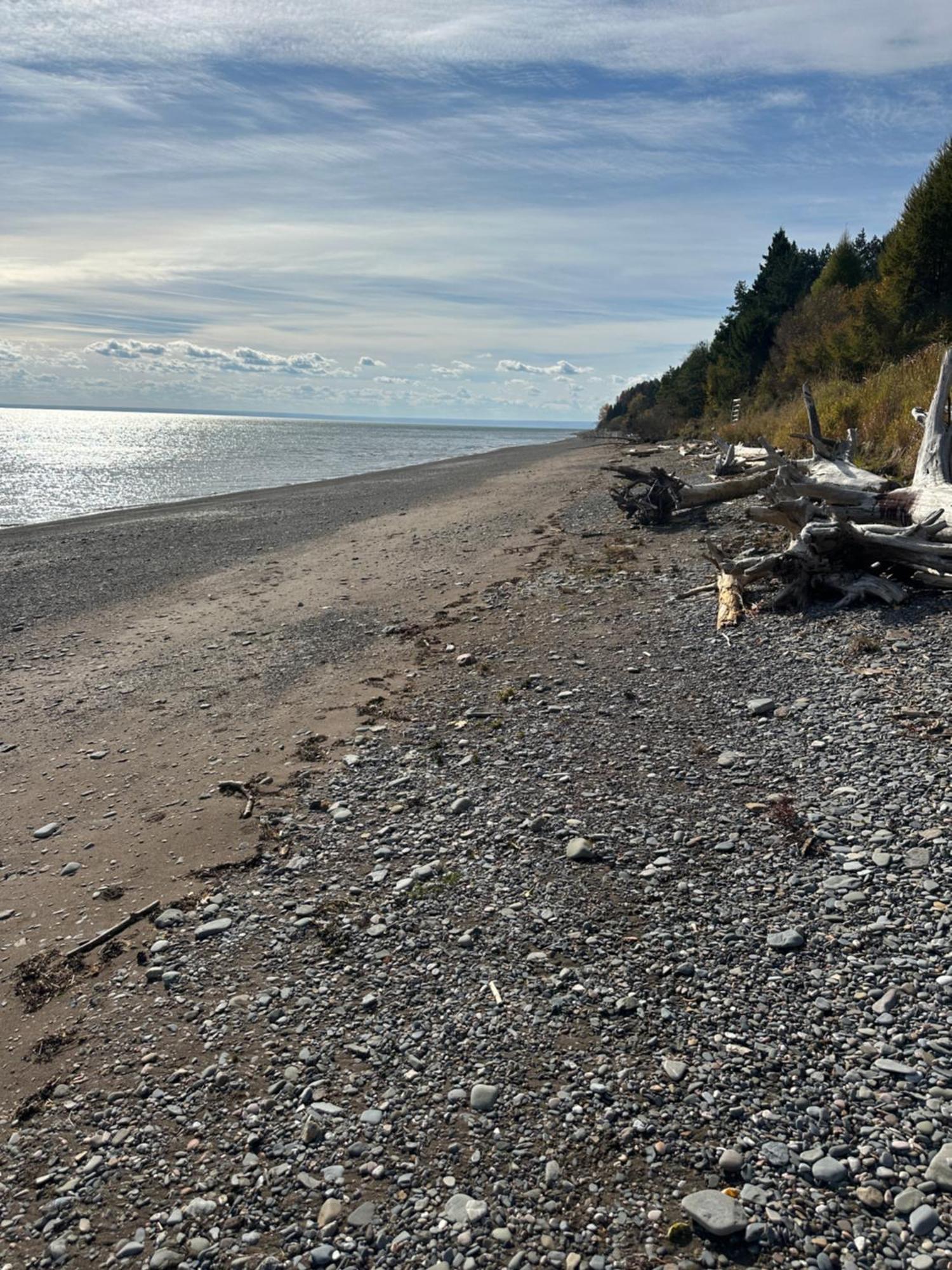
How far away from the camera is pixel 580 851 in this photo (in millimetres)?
6051

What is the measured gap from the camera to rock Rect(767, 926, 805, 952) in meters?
4.81

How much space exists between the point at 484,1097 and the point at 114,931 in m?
3.10

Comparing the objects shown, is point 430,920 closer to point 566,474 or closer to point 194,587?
point 194,587

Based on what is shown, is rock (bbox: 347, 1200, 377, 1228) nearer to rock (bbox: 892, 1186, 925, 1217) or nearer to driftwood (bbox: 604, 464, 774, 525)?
rock (bbox: 892, 1186, 925, 1217)

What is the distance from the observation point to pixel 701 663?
9.52 m

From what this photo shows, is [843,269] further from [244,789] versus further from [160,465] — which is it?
[244,789]

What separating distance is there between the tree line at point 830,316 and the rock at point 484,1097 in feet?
101

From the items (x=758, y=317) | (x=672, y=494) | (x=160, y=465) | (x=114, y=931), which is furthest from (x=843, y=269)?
(x=114, y=931)

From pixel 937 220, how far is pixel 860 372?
6132 mm

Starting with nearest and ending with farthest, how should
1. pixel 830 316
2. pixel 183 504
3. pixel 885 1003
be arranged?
pixel 885 1003, pixel 183 504, pixel 830 316

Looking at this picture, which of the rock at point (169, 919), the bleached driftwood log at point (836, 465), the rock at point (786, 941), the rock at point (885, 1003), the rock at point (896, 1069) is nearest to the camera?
the rock at point (896, 1069)

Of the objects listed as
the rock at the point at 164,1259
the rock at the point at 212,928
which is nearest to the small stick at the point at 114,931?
the rock at the point at 212,928

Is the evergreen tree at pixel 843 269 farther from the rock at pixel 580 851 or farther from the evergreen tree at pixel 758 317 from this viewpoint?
the rock at pixel 580 851

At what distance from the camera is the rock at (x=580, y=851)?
6.00 m
